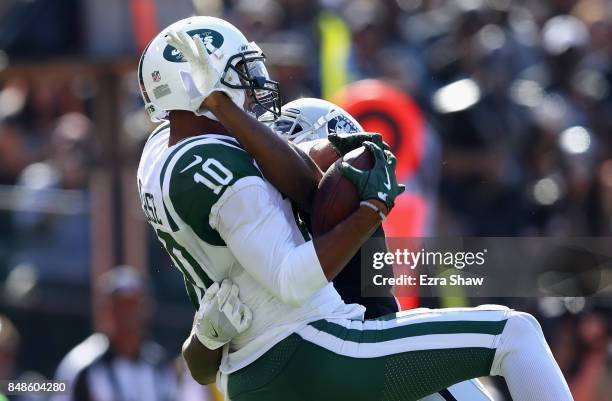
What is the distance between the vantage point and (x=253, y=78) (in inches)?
177

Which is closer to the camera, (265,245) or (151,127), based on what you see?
(265,245)

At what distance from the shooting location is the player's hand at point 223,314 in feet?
14.0

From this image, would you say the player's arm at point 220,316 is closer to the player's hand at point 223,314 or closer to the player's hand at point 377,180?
the player's hand at point 223,314

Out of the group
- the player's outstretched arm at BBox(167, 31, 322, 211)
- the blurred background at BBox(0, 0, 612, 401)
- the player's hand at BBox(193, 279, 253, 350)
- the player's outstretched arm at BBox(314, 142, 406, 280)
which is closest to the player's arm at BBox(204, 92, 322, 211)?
the player's outstretched arm at BBox(167, 31, 322, 211)

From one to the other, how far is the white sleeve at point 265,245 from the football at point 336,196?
9cm

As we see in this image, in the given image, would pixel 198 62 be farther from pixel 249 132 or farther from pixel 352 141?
pixel 352 141

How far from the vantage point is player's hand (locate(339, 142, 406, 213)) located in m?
4.15

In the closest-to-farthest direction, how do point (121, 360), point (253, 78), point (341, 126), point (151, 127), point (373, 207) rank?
point (373, 207) → point (253, 78) → point (341, 126) → point (121, 360) → point (151, 127)

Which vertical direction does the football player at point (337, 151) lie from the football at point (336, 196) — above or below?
below

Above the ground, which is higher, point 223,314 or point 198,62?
point 198,62

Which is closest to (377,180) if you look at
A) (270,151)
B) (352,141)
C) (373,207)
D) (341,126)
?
(373,207)

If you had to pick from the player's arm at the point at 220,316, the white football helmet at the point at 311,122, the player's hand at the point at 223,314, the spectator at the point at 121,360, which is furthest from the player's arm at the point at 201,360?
the spectator at the point at 121,360

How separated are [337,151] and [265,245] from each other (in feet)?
1.71

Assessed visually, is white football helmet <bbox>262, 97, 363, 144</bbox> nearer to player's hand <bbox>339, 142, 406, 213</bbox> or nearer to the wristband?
player's hand <bbox>339, 142, 406, 213</bbox>
